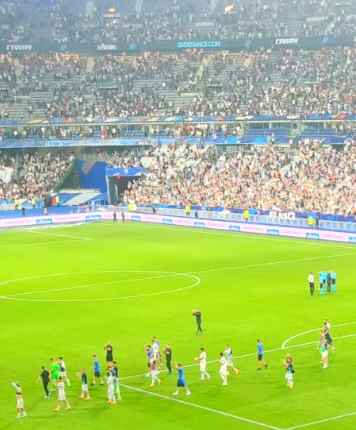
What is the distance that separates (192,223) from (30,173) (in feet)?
88.6

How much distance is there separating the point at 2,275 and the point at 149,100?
175 feet

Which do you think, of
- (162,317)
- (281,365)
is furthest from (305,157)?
(281,365)

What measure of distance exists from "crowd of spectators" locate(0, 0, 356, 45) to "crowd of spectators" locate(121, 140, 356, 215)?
20.0 metres

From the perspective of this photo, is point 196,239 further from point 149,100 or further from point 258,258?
point 149,100

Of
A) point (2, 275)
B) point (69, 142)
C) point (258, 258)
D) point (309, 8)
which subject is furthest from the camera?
point (309, 8)

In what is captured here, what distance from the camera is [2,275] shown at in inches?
2489

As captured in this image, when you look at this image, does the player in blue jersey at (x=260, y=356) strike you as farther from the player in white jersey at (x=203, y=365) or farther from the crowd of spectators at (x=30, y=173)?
the crowd of spectators at (x=30, y=173)

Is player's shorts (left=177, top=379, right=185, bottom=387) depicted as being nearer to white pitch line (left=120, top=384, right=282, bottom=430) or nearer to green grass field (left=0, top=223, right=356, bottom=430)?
green grass field (left=0, top=223, right=356, bottom=430)

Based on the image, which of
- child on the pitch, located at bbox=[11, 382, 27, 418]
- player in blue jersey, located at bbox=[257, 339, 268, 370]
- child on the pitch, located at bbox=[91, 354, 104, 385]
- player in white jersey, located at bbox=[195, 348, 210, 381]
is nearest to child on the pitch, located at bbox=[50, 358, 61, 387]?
child on the pitch, located at bbox=[91, 354, 104, 385]

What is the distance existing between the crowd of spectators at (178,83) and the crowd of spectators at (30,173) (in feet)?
15.4

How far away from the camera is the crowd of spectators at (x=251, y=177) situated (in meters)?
85.4

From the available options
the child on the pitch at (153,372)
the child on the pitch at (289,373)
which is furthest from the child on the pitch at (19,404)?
the child on the pitch at (289,373)

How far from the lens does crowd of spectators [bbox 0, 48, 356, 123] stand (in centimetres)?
10550

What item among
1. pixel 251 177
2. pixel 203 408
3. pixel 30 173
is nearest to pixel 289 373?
pixel 203 408
